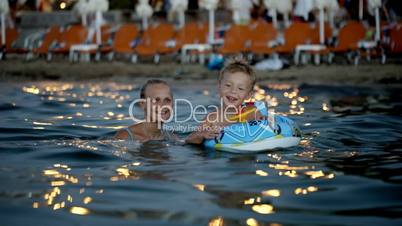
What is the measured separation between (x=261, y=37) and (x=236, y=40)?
1.89 ft

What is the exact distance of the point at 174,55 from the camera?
19.6 metres

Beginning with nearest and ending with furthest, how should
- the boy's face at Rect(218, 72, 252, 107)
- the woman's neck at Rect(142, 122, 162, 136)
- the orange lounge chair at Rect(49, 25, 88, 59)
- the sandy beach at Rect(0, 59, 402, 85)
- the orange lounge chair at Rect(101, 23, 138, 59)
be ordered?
the boy's face at Rect(218, 72, 252, 107), the woman's neck at Rect(142, 122, 162, 136), the sandy beach at Rect(0, 59, 402, 85), the orange lounge chair at Rect(101, 23, 138, 59), the orange lounge chair at Rect(49, 25, 88, 59)

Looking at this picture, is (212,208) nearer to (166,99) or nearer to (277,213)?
(277,213)

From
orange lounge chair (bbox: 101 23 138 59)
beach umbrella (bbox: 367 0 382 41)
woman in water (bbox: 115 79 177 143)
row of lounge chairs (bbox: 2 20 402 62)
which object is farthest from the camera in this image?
orange lounge chair (bbox: 101 23 138 59)

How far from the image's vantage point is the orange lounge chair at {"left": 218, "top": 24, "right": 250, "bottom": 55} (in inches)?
656

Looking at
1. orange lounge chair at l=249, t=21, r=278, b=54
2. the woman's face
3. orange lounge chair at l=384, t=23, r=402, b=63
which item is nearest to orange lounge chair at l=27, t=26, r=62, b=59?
orange lounge chair at l=249, t=21, r=278, b=54

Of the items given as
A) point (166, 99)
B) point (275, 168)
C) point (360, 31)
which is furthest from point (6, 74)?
point (275, 168)

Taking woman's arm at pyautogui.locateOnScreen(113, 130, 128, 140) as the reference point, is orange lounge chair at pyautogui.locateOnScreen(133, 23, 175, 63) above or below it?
above

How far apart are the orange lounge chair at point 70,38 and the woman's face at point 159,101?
12.5 m

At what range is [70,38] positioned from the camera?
1888cm

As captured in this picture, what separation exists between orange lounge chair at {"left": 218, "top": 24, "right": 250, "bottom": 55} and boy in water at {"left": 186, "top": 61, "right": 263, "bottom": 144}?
33.5 feet

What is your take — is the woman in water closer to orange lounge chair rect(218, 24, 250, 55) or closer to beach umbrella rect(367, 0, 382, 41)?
beach umbrella rect(367, 0, 382, 41)

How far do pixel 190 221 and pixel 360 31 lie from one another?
12929 millimetres

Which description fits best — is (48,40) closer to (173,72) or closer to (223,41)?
(173,72)
